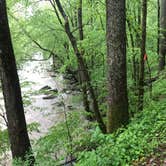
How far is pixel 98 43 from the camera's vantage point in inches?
309

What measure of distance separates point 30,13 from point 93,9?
152 inches

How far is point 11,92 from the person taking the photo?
193 inches

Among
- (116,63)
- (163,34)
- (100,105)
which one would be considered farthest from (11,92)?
(163,34)

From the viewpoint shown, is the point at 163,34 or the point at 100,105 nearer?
the point at 100,105

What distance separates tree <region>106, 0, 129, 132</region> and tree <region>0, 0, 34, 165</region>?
1.72 metres

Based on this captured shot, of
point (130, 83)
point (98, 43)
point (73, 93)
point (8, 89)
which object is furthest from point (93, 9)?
point (73, 93)

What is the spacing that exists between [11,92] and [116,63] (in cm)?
202

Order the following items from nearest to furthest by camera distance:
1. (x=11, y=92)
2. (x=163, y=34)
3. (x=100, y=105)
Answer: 1. (x=11, y=92)
2. (x=100, y=105)
3. (x=163, y=34)

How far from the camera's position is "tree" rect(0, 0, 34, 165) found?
15.3 feet

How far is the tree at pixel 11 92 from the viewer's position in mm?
4652

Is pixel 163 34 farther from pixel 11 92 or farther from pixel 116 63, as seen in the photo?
pixel 11 92

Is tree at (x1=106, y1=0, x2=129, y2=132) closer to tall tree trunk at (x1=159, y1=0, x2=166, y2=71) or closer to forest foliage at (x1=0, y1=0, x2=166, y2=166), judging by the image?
forest foliage at (x1=0, y1=0, x2=166, y2=166)

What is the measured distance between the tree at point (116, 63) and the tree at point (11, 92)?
1.72m

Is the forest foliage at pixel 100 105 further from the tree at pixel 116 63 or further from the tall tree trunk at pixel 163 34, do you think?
the tall tree trunk at pixel 163 34
